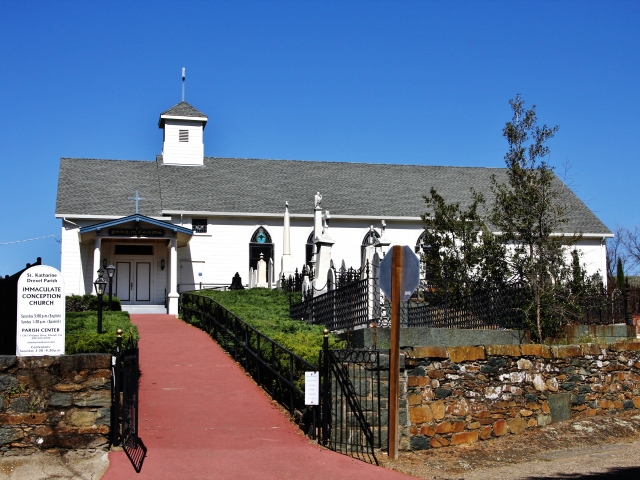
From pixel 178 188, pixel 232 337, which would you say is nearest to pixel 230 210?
pixel 178 188

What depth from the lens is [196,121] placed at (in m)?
40.5

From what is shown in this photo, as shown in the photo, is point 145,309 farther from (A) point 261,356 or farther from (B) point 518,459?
(B) point 518,459

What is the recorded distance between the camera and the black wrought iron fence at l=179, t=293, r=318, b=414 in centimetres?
1317

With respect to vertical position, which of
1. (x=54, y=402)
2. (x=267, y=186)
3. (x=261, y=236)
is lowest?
(x=54, y=402)

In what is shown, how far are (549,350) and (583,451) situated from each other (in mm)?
1827

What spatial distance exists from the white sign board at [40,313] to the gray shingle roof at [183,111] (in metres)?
30.8

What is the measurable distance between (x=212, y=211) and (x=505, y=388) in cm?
2452

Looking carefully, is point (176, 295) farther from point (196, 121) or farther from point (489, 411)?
point (489, 411)

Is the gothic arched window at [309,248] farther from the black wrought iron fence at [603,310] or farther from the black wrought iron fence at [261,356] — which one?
the black wrought iron fence at [603,310]

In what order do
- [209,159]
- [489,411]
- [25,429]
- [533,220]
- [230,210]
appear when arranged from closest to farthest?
[25,429] < [489,411] < [533,220] < [230,210] < [209,159]

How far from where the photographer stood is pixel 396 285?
406 inches

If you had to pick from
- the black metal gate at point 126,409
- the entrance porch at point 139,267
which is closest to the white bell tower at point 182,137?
the entrance porch at point 139,267

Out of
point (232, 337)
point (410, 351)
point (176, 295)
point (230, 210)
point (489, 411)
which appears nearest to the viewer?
point (410, 351)

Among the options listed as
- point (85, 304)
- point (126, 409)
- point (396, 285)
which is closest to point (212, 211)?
point (85, 304)
